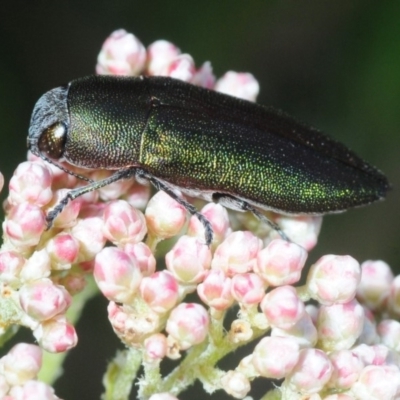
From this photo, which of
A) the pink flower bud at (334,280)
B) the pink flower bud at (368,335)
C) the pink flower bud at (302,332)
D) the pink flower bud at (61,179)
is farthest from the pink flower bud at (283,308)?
the pink flower bud at (61,179)

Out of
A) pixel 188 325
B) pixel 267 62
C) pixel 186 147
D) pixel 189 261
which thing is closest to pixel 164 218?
pixel 189 261

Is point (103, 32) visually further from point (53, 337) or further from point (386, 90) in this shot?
Result: point (53, 337)

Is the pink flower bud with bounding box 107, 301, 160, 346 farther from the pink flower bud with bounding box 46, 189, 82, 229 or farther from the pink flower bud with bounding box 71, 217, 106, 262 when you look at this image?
the pink flower bud with bounding box 46, 189, 82, 229

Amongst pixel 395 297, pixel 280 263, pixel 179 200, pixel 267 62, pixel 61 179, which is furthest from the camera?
pixel 267 62

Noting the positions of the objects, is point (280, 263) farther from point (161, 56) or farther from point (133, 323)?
point (161, 56)

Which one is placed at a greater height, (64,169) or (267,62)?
(267,62)

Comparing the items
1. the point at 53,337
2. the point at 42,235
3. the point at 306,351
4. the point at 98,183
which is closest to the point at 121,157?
the point at 98,183
